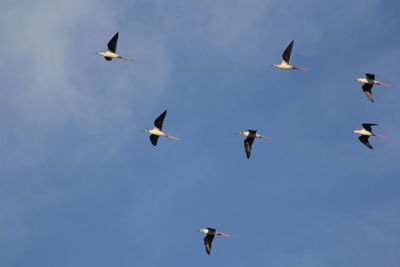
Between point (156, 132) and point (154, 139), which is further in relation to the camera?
point (154, 139)

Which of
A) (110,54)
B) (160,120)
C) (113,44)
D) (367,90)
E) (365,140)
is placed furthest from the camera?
(367,90)

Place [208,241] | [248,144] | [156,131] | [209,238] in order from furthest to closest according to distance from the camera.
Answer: [248,144], [156,131], [209,238], [208,241]

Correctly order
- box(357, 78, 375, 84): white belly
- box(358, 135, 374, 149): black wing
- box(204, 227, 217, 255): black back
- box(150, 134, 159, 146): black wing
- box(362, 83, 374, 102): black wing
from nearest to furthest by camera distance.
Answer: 1. box(204, 227, 217, 255): black back
2. box(150, 134, 159, 146): black wing
3. box(358, 135, 374, 149): black wing
4. box(357, 78, 375, 84): white belly
5. box(362, 83, 374, 102): black wing

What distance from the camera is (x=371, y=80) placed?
3543 inches

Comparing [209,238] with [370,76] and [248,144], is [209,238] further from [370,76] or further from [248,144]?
[370,76]

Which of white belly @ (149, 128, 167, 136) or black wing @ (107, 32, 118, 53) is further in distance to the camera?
black wing @ (107, 32, 118, 53)

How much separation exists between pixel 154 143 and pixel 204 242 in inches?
459

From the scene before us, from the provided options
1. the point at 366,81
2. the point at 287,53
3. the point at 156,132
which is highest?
the point at 287,53

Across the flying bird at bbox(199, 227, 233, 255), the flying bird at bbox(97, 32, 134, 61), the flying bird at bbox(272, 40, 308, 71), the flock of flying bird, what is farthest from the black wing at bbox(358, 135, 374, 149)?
the flying bird at bbox(97, 32, 134, 61)

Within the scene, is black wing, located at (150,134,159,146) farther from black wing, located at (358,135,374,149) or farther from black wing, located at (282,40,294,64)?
black wing, located at (358,135,374,149)

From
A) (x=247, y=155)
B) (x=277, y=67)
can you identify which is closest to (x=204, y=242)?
(x=247, y=155)

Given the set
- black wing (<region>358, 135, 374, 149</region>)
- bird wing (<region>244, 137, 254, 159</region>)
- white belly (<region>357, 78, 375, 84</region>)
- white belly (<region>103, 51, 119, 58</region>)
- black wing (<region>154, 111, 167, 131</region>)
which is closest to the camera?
black wing (<region>154, 111, 167, 131</region>)

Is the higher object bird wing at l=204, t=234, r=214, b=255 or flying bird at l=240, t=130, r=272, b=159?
flying bird at l=240, t=130, r=272, b=159

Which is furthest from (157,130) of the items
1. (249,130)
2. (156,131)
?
Result: (249,130)
